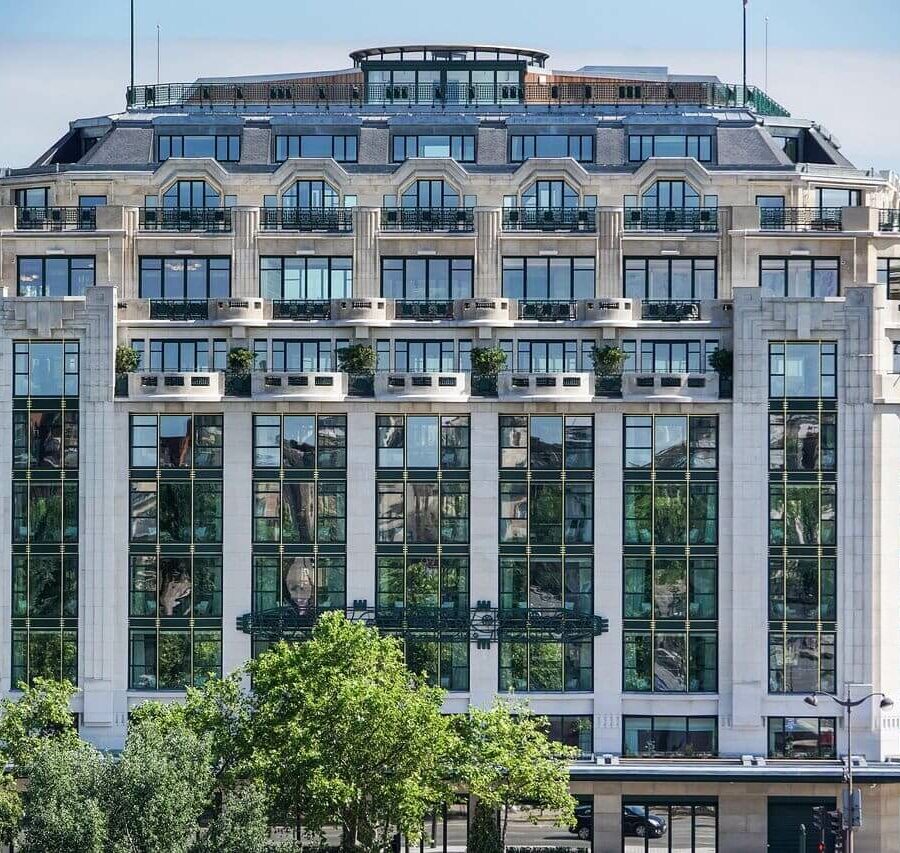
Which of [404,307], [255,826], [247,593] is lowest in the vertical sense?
[255,826]

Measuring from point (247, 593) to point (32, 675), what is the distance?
9648mm

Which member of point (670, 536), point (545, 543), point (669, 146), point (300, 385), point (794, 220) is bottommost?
point (545, 543)

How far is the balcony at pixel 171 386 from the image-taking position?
13025 centimetres

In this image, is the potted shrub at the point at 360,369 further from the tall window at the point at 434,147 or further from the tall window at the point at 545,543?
the tall window at the point at 434,147

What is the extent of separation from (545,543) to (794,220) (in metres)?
17.9

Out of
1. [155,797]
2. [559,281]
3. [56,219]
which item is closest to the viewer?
[155,797]

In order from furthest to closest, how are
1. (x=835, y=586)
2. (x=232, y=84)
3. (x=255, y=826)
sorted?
1. (x=232, y=84)
2. (x=835, y=586)
3. (x=255, y=826)

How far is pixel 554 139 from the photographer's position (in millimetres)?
137125

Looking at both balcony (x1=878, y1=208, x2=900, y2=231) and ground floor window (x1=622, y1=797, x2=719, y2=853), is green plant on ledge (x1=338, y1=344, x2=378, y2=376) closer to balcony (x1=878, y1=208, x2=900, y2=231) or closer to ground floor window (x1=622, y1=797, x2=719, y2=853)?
ground floor window (x1=622, y1=797, x2=719, y2=853)

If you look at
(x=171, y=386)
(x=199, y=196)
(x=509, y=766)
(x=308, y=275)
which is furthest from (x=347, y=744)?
(x=199, y=196)

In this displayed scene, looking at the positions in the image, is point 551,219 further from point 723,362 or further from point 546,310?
point 723,362

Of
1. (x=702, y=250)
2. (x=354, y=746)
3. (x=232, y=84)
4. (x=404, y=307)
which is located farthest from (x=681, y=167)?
(x=354, y=746)

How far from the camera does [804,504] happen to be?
426ft

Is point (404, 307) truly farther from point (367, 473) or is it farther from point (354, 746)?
point (354, 746)
